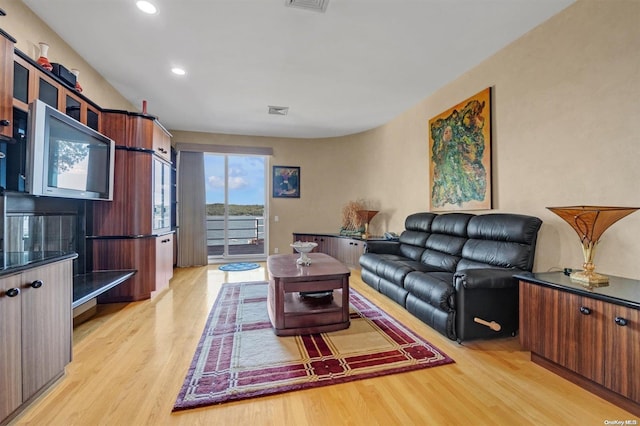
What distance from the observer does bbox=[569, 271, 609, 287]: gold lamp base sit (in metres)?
1.78

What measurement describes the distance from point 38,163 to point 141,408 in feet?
5.97

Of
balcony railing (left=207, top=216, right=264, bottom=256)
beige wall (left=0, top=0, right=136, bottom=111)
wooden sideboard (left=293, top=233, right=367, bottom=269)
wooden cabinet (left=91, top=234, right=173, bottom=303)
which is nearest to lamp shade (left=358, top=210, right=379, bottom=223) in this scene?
wooden sideboard (left=293, top=233, right=367, bottom=269)

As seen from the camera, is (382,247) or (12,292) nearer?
(12,292)

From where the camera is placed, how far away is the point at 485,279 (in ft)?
7.38

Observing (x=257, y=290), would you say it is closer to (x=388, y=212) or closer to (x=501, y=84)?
(x=388, y=212)

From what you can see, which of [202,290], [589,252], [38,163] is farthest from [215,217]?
[589,252]

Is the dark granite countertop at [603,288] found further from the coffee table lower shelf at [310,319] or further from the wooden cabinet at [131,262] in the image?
the wooden cabinet at [131,262]

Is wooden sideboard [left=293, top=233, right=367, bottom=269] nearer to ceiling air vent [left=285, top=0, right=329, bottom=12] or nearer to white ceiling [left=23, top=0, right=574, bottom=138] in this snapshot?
white ceiling [left=23, top=0, right=574, bottom=138]

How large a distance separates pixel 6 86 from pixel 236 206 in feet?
14.8

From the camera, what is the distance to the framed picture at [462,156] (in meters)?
3.12

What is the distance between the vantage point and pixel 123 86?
370cm

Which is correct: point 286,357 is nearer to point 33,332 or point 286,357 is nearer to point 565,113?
point 33,332

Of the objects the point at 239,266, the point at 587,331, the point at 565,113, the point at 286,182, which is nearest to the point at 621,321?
the point at 587,331

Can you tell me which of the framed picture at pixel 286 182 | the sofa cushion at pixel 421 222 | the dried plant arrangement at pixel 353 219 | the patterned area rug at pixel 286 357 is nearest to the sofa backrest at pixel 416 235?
the sofa cushion at pixel 421 222
